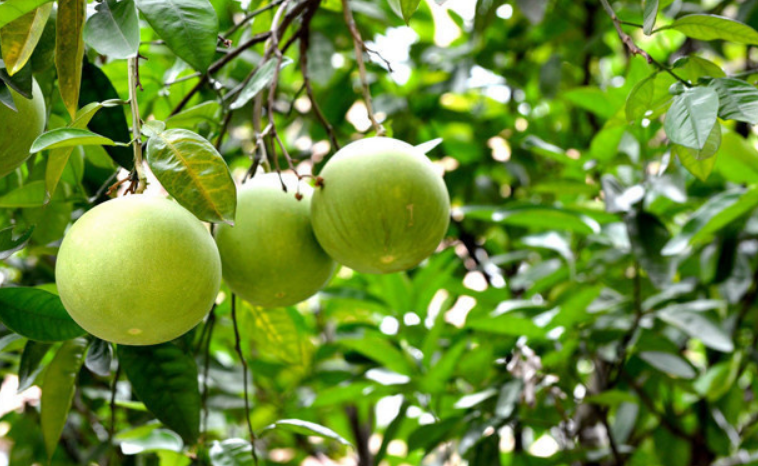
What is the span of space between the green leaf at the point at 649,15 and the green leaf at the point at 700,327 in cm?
76

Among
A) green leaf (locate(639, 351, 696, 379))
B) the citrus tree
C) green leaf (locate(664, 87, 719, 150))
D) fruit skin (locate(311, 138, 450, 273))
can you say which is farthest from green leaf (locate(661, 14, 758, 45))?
green leaf (locate(639, 351, 696, 379))

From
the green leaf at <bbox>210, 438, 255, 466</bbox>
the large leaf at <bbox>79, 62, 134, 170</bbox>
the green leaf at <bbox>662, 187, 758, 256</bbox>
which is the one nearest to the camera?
the large leaf at <bbox>79, 62, 134, 170</bbox>

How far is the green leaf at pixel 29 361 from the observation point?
0.96 meters

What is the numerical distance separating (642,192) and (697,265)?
14.5 inches

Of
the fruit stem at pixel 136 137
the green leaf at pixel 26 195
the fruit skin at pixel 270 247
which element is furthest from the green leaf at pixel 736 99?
the green leaf at pixel 26 195

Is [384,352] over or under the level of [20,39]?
under

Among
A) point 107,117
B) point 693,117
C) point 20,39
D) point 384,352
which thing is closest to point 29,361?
point 107,117

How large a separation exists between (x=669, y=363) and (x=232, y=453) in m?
0.83

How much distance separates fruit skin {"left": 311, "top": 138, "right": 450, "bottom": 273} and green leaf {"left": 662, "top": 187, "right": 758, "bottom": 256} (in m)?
0.55

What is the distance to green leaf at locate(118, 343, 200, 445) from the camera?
971 millimetres

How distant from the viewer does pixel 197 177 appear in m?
0.73

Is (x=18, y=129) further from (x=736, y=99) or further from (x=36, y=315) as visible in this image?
(x=736, y=99)

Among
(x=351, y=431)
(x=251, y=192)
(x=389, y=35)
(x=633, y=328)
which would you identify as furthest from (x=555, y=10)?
(x=251, y=192)

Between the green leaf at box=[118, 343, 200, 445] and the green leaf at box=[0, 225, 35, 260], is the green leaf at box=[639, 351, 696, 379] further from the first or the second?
the green leaf at box=[0, 225, 35, 260]
